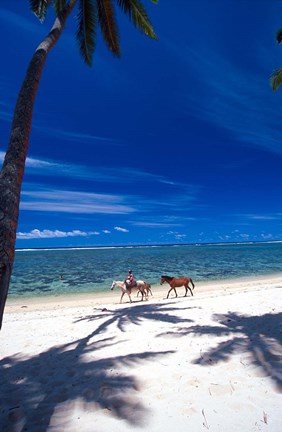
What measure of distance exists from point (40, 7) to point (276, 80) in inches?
572

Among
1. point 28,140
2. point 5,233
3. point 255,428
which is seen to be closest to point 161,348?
point 255,428

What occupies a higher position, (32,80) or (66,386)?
(32,80)

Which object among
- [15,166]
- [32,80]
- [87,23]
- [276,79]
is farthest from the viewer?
[276,79]

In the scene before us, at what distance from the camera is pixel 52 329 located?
30.2ft

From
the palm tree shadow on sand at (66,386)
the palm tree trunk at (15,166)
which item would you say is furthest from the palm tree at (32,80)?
the palm tree shadow on sand at (66,386)

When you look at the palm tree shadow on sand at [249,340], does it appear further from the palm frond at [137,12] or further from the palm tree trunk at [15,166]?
the palm frond at [137,12]

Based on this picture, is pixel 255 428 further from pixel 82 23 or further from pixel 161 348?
pixel 82 23

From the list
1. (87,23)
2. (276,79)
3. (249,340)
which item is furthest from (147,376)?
(276,79)

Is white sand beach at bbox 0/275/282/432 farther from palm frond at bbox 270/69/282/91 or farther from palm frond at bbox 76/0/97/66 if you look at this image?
palm frond at bbox 270/69/282/91

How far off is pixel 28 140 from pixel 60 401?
4821 millimetres

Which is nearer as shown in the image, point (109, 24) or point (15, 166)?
point (15, 166)

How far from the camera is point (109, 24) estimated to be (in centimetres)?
1020

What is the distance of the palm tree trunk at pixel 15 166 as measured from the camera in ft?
12.0

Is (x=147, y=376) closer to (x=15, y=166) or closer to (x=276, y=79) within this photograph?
(x=15, y=166)
